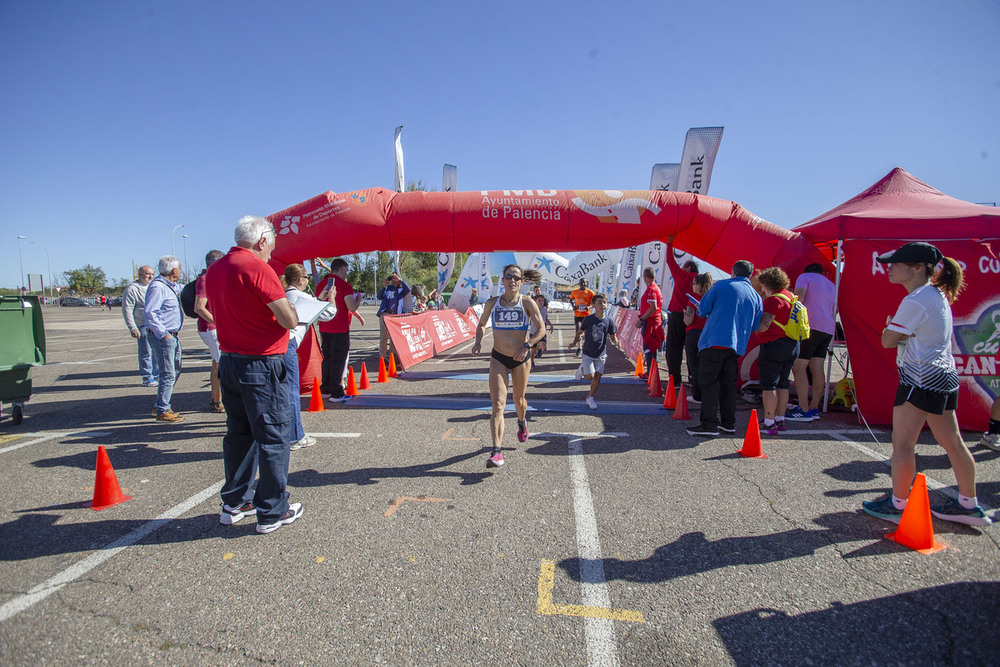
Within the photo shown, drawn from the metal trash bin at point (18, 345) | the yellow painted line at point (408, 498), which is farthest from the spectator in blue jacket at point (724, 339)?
the metal trash bin at point (18, 345)

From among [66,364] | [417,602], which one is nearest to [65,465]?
[417,602]

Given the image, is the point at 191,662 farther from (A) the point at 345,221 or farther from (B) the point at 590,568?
(A) the point at 345,221

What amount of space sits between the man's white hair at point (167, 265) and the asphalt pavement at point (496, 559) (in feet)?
6.87

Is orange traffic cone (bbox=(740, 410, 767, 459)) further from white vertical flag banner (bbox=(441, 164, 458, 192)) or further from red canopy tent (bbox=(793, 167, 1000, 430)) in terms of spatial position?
white vertical flag banner (bbox=(441, 164, 458, 192))

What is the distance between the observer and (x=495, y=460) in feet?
14.6

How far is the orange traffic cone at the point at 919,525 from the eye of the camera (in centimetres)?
304

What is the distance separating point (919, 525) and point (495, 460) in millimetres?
3066

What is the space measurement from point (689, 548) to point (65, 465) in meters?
5.52

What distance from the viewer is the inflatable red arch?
6961 millimetres

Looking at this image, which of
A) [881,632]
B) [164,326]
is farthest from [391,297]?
A: [881,632]

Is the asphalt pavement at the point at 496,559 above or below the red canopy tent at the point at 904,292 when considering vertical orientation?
below

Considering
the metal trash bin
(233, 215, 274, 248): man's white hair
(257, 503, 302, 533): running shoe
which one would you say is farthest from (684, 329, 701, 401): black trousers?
the metal trash bin

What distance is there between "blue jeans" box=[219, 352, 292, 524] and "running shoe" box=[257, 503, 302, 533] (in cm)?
3

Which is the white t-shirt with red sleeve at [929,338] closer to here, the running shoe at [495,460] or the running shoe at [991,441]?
A: the running shoe at [991,441]
